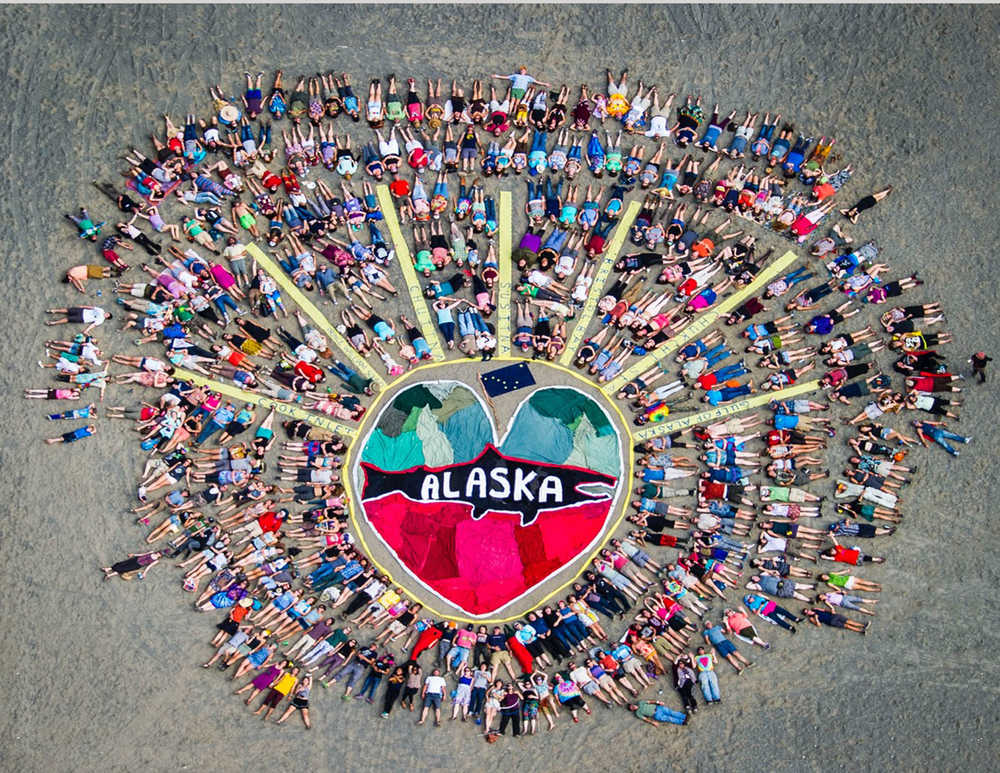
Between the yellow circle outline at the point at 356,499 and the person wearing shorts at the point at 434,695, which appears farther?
the yellow circle outline at the point at 356,499

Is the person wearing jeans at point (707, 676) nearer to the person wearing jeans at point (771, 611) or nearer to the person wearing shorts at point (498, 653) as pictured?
the person wearing jeans at point (771, 611)

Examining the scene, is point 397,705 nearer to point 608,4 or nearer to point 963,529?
point 963,529

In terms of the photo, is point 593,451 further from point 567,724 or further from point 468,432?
point 567,724

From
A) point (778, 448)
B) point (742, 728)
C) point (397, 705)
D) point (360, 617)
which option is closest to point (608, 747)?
point (742, 728)

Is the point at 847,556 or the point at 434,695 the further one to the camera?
the point at 847,556

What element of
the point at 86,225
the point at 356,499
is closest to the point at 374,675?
the point at 356,499

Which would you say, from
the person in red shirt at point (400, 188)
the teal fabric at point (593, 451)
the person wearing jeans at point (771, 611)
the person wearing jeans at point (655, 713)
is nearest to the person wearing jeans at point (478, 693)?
the person wearing jeans at point (655, 713)
